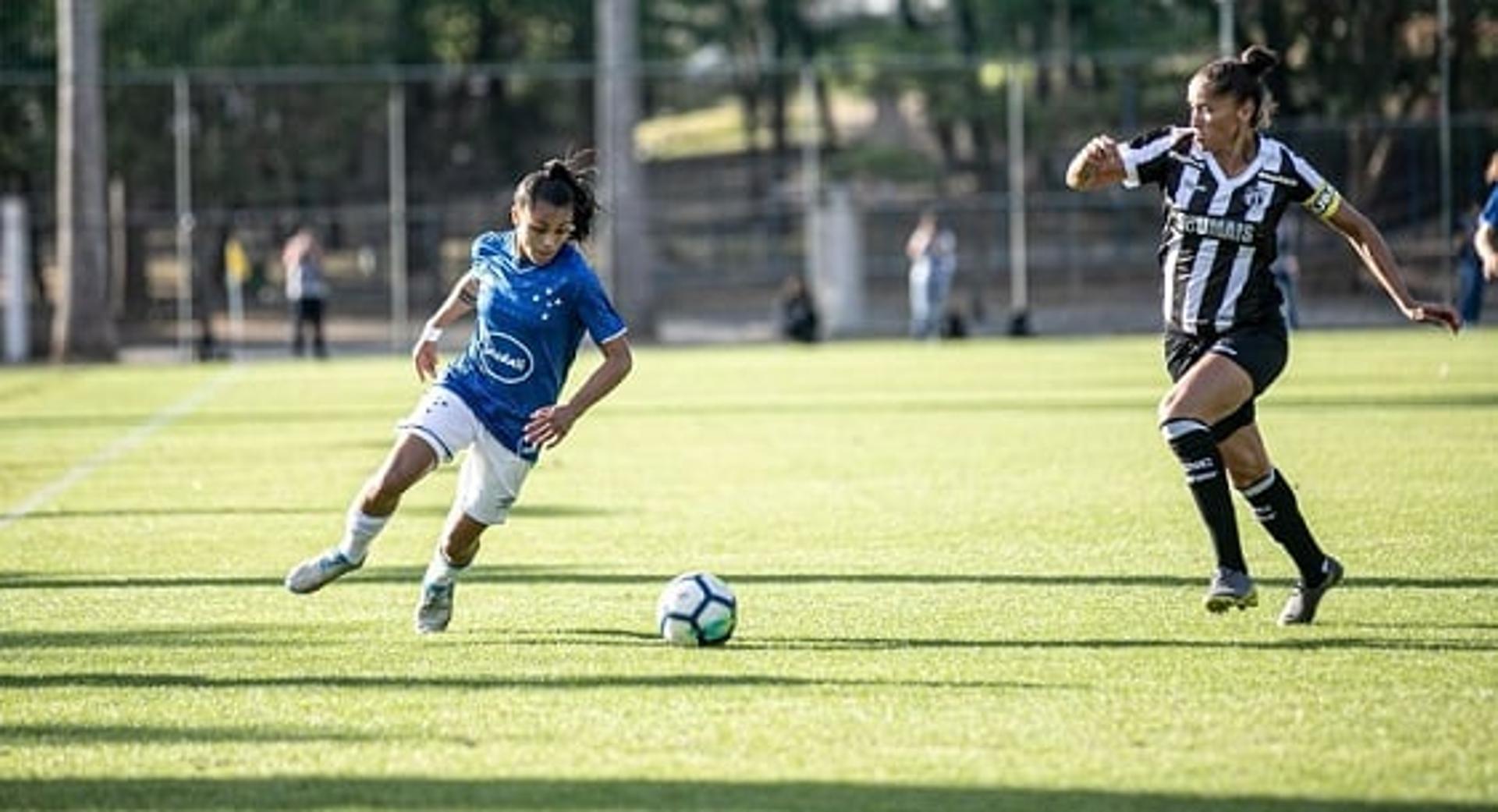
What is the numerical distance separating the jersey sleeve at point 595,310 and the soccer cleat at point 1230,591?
7.82 ft

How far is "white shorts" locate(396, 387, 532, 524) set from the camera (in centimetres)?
973

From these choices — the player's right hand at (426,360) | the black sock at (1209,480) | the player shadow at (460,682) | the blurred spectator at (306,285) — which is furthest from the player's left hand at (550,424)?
the blurred spectator at (306,285)

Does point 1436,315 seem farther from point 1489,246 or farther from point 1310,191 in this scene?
point 1489,246

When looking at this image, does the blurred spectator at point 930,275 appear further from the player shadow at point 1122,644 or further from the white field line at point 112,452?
the player shadow at point 1122,644

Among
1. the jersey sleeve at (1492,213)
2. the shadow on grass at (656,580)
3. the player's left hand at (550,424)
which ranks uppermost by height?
the jersey sleeve at (1492,213)

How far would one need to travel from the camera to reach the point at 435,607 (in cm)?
991

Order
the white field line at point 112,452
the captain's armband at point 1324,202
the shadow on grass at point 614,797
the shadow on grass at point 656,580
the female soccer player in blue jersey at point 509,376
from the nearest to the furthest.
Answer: the shadow on grass at point 614,797 → the female soccer player in blue jersey at point 509,376 → the captain's armband at point 1324,202 → the shadow on grass at point 656,580 → the white field line at point 112,452

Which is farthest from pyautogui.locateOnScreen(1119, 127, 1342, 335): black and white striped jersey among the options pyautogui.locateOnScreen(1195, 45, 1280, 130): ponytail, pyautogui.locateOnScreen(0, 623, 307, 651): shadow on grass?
pyautogui.locateOnScreen(0, 623, 307, 651): shadow on grass

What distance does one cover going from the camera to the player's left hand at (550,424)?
9500 millimetres

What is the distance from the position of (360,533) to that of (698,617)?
4.89 feet

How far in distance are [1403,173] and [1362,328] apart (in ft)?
7.93

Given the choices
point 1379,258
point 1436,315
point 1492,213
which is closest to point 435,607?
point 1379,258

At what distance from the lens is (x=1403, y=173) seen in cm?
3959

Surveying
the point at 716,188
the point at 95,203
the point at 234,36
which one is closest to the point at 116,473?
the point at 95,203
